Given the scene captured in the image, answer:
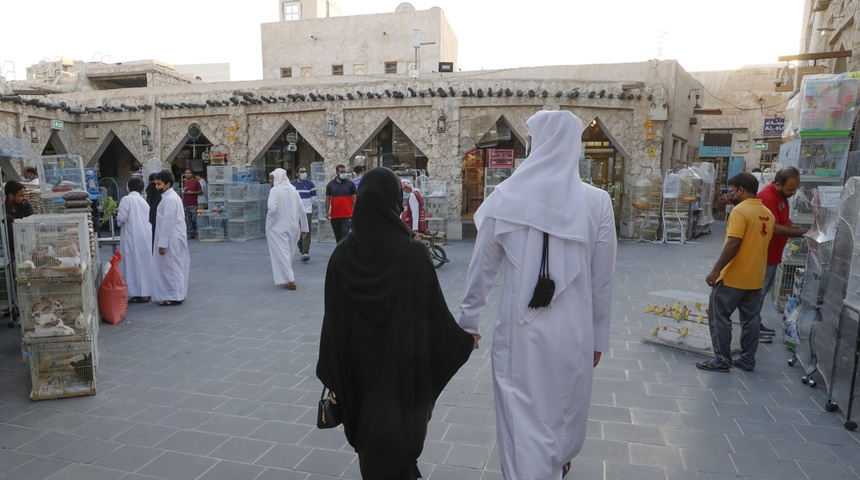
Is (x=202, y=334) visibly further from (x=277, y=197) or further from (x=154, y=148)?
(x=154, y=148)

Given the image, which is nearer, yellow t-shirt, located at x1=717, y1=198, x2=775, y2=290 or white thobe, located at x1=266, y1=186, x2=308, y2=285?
yellow t-shirt, located at x1=717, y1=198, x2=775, y2=290

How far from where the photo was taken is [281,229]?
7.54 meters

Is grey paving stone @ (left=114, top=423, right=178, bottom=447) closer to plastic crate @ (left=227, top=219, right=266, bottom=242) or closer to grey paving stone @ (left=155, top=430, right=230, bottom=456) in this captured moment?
grey paving stone @ (left=155, top=430, right=230, bottom=456)

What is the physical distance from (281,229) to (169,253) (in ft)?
5.00

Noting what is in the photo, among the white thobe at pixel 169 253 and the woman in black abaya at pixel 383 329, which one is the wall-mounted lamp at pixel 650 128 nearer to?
the white thobe at pixel 169 253

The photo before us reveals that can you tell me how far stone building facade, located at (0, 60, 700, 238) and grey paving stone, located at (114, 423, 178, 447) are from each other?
34.1 ft

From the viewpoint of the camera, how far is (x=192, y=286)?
7.83 meters

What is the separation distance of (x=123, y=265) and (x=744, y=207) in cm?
769

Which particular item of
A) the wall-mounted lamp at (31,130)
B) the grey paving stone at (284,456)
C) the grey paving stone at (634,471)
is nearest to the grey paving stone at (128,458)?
the grey paving stone at (284,456)

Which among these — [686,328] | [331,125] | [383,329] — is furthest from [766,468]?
[331,125]

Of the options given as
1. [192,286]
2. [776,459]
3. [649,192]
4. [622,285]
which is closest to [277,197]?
[192,286]

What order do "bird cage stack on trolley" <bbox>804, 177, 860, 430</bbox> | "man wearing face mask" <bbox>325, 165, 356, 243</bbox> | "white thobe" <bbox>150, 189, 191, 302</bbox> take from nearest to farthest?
1. "bird cage stack on trolley" <bbox>804, 177, 860, 430</bbox>
2. "white thobe" <bbox>150, 189, 191, 302</bbox>
3. "man wearing face mask" <bbox>325, 165, 356, 243</bbox>

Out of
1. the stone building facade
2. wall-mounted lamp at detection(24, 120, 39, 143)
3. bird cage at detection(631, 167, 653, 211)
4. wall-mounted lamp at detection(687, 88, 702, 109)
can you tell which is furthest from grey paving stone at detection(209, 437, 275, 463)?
wall-mounted lamp at detection(687, 88, 702, 109)

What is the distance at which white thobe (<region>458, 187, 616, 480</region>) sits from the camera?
2.23 metres
